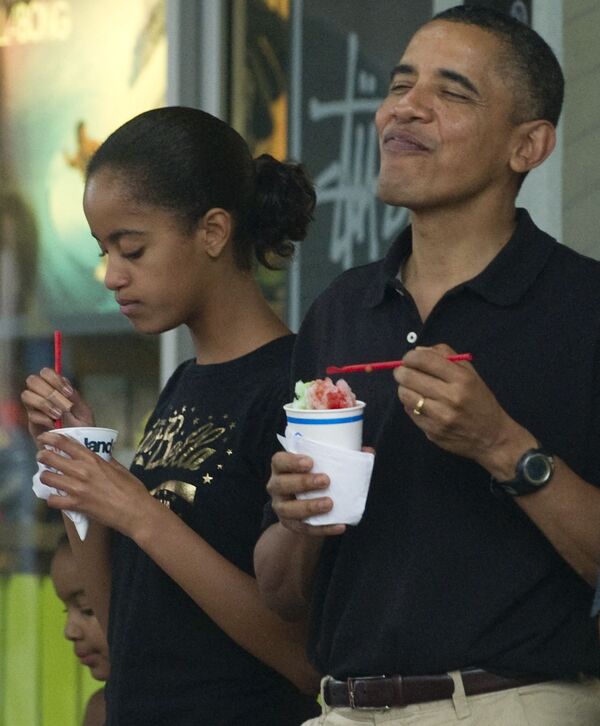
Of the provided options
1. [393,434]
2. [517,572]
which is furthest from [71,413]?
[517,572]

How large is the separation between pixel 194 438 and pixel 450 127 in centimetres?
86

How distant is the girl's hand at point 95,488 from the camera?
9.88ft

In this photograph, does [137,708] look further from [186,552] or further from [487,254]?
[487,254]

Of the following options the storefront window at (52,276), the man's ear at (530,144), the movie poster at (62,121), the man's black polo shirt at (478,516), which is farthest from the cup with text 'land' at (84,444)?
the movie poster at (62,121)

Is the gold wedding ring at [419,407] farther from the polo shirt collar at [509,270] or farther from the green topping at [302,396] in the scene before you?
the polo shirt collar at [509,270]

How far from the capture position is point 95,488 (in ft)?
9.91

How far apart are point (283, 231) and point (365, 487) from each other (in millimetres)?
1018

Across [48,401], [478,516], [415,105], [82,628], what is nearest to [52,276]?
[82,628]

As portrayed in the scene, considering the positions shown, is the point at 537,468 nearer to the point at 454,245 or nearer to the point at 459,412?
the point at 459,412

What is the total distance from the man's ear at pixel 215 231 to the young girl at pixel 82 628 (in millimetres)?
1102

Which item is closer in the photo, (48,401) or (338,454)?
(338,454)

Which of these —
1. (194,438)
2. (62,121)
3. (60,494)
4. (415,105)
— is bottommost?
(60,494)

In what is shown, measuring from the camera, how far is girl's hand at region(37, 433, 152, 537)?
3012mm

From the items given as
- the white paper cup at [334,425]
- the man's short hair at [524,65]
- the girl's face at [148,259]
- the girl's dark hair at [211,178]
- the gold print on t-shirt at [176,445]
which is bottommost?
the gold print on t-shirt at [176,445]
